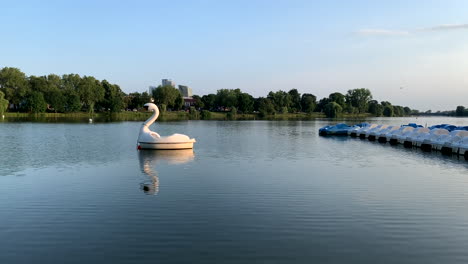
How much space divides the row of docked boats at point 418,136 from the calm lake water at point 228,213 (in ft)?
33.3

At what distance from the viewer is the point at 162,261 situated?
901 cm

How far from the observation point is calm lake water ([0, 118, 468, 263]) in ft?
31.7

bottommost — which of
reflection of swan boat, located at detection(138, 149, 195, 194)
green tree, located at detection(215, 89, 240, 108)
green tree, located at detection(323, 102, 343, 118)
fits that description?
reflection of swan boat, located at detection(138, 149, 195, 194)

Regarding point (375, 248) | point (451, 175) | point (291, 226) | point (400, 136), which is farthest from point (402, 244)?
point (400, 136)

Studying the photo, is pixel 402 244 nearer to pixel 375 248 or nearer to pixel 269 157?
pixel 375 248

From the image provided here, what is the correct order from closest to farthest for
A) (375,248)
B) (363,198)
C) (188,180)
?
(375,248) < (363,198) < (188,180)

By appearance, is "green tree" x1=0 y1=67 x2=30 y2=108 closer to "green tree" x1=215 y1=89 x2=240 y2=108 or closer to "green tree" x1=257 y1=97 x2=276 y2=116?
"green tree" x1=215 y1=89 x2=240 y2=108

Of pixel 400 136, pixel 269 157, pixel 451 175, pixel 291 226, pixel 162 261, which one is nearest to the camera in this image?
pixel 162 261

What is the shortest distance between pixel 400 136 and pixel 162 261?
42.5 meters

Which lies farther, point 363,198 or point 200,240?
point 363,198

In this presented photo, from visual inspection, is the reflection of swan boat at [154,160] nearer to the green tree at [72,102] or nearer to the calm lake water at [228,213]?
the calm lake water at [228,213]

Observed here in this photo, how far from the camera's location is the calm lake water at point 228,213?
9672 millimetres

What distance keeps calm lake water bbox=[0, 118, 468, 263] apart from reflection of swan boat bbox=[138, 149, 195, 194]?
133 mm

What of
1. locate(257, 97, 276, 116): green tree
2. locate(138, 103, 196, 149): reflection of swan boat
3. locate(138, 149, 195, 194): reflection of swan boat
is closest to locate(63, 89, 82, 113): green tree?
locate(257, 97, 276, 116): green tree
